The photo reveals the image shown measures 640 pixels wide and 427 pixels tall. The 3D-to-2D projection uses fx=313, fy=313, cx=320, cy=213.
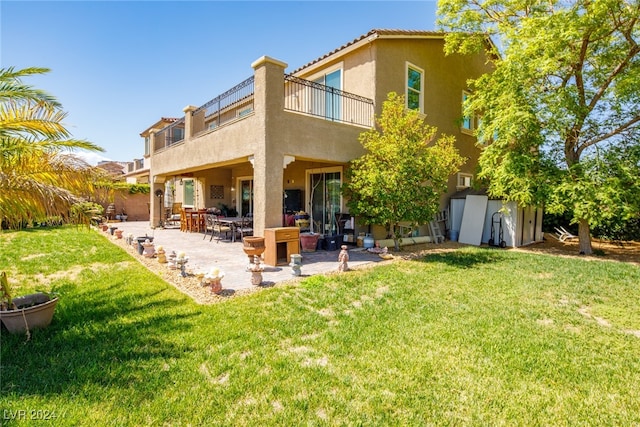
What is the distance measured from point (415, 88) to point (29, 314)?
45.8 ft

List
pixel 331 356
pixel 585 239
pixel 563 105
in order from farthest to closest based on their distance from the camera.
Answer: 1. pixel 585 239
2. pixel 563 105
3. pixel 331 356

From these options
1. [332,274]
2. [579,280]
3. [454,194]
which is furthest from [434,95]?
[332,274]

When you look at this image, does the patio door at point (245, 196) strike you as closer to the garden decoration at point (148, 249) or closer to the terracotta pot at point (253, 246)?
the garden decoration at point (148, 249)

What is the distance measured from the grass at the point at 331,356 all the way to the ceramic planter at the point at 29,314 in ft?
0.53

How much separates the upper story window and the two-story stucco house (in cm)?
4

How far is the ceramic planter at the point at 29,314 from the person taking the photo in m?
4.08

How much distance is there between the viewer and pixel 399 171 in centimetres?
984

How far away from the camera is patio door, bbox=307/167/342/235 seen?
12945 millimetres

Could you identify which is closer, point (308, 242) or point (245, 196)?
point (308, 242)

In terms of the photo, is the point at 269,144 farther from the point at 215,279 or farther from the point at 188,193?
the point at 188,193

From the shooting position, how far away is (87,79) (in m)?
8.49

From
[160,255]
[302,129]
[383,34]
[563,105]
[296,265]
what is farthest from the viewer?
[383,34]

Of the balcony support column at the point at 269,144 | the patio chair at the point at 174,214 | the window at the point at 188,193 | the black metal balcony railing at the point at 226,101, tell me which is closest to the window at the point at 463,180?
the balcony support column at the point at 269,144

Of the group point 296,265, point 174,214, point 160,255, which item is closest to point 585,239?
point 296,265
